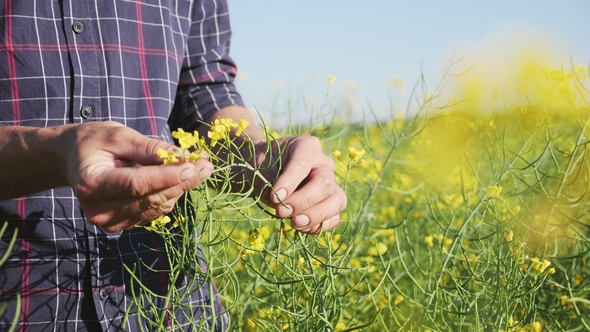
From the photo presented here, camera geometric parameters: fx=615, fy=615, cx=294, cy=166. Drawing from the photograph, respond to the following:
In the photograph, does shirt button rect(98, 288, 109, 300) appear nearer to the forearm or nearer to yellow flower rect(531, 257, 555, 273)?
the forearm

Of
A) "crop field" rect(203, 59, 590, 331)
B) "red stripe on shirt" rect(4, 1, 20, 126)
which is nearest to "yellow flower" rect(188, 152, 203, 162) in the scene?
"crop field" rect(203, 59, 590, 331)

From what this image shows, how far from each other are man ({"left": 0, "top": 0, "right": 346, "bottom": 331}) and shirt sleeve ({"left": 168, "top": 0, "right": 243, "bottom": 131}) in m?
0.07

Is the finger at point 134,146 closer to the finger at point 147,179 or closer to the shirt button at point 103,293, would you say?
the finger at point 147,179

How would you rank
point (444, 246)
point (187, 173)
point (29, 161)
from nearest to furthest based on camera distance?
point (187, 173), point (29, 161), point (444, 246)

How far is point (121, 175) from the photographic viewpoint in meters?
0.61

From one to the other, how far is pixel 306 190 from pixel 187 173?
0.24 metres

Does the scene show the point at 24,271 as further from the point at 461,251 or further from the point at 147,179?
the point at 461,251

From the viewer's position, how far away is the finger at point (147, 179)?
61 cm

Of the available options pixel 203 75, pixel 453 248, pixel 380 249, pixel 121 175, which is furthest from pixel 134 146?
pixel 380 249

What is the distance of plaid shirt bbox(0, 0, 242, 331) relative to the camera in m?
0.93

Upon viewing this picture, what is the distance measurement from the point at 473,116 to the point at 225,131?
1.43 meters

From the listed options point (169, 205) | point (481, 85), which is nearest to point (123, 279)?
point (169, 205)

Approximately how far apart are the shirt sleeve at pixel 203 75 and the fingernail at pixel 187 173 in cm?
66

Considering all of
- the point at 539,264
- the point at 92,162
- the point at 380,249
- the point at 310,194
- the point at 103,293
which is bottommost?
the point at 380,249
